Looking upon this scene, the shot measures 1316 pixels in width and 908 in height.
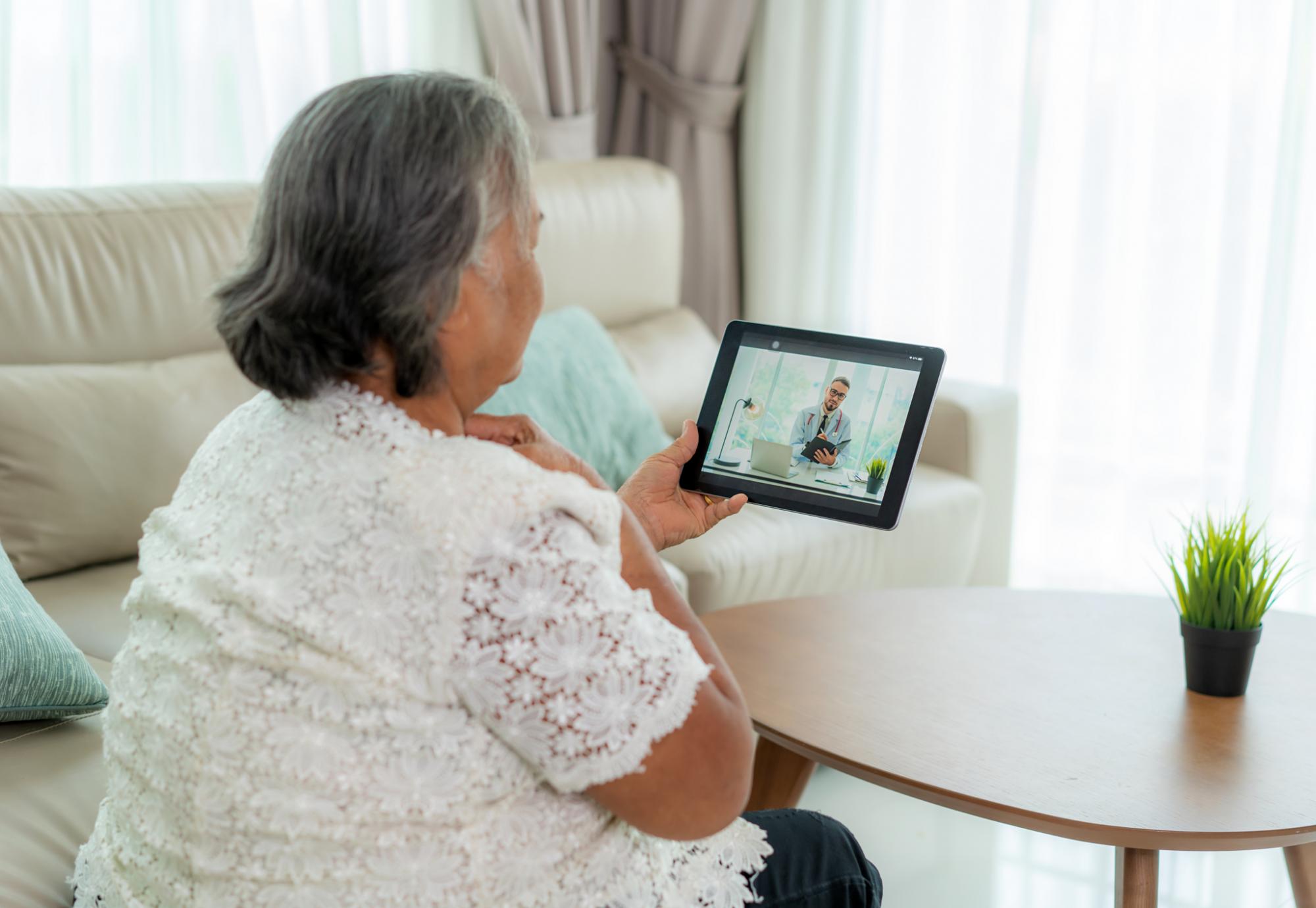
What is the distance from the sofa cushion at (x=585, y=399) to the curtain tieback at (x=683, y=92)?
1.16 metres

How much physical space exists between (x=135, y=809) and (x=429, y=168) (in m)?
Answer: 0.49

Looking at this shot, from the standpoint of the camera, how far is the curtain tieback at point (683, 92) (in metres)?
A: 3.27

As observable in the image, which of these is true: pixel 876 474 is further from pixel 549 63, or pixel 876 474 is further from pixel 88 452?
pixel 549 63

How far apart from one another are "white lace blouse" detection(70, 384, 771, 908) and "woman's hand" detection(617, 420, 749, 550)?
16.5 inches

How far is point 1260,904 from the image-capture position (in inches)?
69.1

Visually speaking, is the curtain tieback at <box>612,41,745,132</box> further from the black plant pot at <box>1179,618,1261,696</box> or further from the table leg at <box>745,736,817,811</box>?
the black plant pot at <box>1179,618,1261,696</box>

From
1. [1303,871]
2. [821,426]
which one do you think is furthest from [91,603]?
[1303,871]

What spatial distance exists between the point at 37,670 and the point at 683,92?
2.45 m

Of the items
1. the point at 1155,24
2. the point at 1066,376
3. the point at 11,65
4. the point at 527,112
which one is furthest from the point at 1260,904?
the point at 11,65

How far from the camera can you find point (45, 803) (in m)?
1.16

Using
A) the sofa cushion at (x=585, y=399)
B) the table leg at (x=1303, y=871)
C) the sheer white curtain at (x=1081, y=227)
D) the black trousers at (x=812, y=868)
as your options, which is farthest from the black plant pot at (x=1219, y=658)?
the sheer white curtain at (x=1081, y=227)

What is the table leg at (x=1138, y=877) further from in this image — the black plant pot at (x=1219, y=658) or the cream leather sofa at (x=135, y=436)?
the cream leather sofa at (x=135, y=436)

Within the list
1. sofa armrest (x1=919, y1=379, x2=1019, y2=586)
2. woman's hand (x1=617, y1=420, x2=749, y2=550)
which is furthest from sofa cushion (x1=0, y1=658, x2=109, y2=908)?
sofa armrest (x1=919, y1=379, x2=1019, y2=586)

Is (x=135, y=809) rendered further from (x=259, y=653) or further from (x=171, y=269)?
(x=171, y=269)
